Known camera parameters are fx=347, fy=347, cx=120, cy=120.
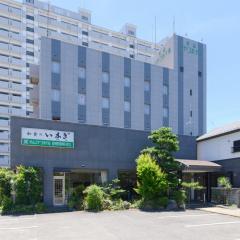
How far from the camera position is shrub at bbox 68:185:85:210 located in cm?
2487

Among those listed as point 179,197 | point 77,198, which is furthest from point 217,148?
point 77,198

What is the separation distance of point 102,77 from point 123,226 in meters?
33.1

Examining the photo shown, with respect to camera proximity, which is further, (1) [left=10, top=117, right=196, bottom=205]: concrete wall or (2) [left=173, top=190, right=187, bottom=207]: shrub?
(1) [left=10, top=117, right=196, bottom=205]: concrete wall

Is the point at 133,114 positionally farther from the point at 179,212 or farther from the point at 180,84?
the point at 179,212

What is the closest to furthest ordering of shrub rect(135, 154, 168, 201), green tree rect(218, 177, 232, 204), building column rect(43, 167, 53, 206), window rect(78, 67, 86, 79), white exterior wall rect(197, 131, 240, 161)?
shrub rect(135, 154, 168, 201) → building column rect(43, 167, 53, 206) → green tree rect(218, 177, 232, 204) → white exterior wall rect(197, 131, 240, 161) → window rect(78, 67, 86, 79)

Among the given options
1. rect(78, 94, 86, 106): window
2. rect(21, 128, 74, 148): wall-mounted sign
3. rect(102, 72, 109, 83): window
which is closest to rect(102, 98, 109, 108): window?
rect(102, 72, 109, 83): window

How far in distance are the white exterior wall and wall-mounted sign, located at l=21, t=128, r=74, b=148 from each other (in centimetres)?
1255

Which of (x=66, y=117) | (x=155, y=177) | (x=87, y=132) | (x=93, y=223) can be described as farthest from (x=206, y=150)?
(x=66, y=117)

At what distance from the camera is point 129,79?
165ft

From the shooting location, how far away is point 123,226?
17062mm

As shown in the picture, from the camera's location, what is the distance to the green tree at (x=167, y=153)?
86.2ft

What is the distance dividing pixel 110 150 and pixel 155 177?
526cm

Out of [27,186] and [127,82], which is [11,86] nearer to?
[127,82]

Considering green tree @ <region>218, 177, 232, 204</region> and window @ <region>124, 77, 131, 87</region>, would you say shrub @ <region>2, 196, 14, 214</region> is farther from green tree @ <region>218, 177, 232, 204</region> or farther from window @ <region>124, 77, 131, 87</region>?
window @ <region>124, 77, 131, 87</region>
